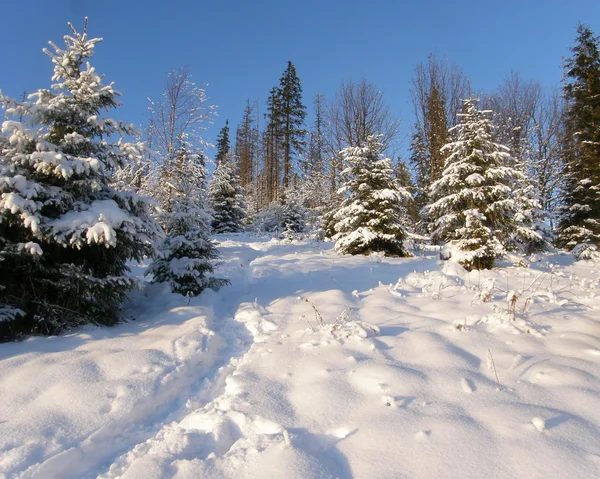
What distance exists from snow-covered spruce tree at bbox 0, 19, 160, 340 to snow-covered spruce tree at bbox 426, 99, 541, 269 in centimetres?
754

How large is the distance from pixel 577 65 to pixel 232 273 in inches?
684

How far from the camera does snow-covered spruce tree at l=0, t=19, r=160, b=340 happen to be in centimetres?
385

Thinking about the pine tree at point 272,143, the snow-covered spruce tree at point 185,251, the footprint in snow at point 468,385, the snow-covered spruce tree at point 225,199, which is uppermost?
the pine tree at point 272,143

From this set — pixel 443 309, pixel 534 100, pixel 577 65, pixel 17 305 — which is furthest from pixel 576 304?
pixel 534 100

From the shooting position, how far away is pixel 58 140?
15.1 ft

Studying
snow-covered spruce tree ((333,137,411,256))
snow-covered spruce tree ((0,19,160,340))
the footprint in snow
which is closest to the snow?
snow-covered spruce tree ((0,19,160,340))

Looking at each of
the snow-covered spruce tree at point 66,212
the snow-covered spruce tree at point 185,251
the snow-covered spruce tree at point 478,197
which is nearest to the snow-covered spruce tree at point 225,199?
the snow-covered spruce tree at point 478,197

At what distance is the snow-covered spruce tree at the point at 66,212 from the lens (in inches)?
152

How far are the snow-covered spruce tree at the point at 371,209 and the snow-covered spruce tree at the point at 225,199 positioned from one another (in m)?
10.6

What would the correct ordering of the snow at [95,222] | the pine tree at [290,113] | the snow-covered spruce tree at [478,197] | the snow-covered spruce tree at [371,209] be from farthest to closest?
the pine tree at [290,113], the snow-covered spruce tree at [371,209], the snow-covered spruce tree at [478,197], the snow at [95,222]

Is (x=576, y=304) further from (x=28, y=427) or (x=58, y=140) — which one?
(x=58, y=140)

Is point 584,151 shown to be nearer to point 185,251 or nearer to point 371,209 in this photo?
point 371,209

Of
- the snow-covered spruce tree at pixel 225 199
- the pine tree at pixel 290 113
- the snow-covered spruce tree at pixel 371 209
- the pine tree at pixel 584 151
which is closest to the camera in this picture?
the snow-covered spruce tree at pixel 371 209

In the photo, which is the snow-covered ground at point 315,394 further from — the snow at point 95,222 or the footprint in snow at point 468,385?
the snow at point 95,222
